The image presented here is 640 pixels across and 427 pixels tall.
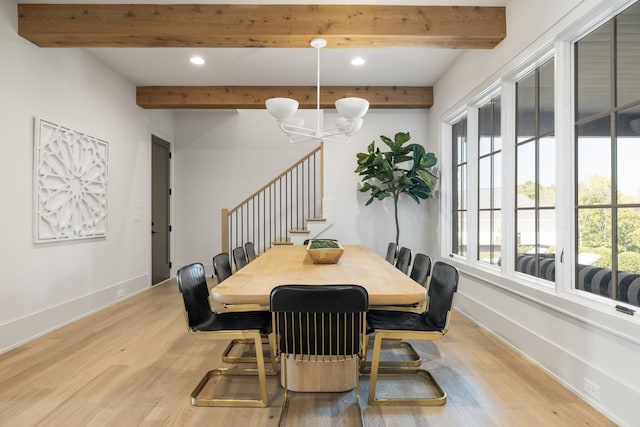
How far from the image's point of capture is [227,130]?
6.89 meters

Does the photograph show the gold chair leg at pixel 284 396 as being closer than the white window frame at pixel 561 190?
Yes

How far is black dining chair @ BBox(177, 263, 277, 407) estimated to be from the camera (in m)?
2.20

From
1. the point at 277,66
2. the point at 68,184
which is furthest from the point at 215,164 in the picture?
the point at 68,184

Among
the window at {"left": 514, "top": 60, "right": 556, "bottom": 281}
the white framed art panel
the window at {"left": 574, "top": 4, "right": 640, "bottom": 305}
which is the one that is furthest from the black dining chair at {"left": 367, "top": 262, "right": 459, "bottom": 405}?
the white framed art panel

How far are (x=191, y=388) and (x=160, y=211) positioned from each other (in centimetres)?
448

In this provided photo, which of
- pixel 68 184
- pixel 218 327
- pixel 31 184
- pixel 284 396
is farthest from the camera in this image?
pixel 68 184

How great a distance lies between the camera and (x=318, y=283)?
86.2 inches

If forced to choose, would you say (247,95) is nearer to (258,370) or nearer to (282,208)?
(282,208)

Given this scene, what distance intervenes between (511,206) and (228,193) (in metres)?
4.94

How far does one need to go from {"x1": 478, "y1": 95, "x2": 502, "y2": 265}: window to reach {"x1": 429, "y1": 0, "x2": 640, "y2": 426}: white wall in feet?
0.74

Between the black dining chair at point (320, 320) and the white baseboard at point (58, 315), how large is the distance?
264 centimetres

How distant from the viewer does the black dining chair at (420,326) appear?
2213 mm

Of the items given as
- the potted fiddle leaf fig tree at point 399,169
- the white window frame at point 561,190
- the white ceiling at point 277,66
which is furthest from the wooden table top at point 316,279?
the white ceiling at point 277,66

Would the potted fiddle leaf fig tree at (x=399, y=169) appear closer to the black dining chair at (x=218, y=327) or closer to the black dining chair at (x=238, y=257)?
the black dining chair at (x=238, y=257)
